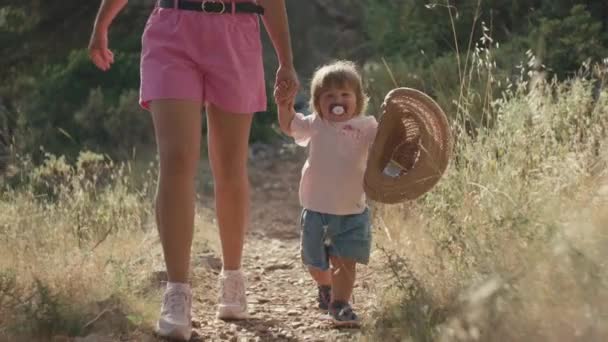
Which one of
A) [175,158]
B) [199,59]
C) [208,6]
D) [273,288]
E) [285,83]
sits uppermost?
[208,6]

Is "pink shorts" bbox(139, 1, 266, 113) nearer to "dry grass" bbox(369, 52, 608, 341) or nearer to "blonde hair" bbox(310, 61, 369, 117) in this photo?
"blonde hair" bbox(310, 61, 369, 117)

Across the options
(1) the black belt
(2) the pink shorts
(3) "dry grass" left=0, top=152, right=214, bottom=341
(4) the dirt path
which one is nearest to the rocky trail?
(4) the dirt path

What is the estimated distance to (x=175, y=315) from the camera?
4227 mm

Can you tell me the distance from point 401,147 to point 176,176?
1093mm

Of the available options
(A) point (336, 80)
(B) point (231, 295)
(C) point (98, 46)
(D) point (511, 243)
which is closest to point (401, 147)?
(A) point (336, 80)

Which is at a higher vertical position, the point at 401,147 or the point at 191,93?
the point at 191,93

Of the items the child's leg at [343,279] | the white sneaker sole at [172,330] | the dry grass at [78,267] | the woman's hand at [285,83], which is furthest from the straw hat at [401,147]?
the dry grass at [78,267]

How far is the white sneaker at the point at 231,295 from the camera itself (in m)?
4.71

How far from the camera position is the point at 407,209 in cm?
624

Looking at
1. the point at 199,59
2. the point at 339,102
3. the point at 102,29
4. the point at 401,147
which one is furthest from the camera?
the point at 401,147

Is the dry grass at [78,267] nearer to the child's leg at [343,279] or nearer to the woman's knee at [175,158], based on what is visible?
the woman's knee at [175,158]

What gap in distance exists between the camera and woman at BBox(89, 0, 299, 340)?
4.21 m

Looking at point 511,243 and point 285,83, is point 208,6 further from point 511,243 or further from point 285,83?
point 511,243

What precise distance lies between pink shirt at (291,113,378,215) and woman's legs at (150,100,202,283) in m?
0.63
